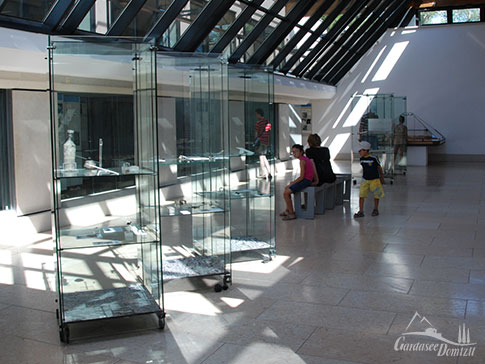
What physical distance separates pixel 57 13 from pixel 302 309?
206 inches

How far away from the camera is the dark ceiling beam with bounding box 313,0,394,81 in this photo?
1841 centimetres

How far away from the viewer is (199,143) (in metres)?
6.03

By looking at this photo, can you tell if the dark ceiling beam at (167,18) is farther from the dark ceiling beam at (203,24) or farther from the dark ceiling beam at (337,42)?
the dark ceiling beam at (337,42)

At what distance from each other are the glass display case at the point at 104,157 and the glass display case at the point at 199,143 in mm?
851

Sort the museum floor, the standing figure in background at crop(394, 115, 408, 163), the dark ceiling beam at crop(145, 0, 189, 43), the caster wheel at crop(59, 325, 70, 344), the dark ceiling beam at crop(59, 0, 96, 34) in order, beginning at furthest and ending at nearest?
the standing figure in background at crop(394, 115, 408, 163)
the dark ceiling beam at crop(145, 0, 189, 43)
the dark ceiling beam at crop(59, 0, 96, 34)
the caster wheel at crop(59, 325, 70, 344)
the museum floor

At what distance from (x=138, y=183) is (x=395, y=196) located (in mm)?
8054

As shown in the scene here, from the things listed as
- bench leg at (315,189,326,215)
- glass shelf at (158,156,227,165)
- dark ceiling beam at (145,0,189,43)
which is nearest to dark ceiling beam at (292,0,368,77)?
dark ceiling beam at (145,0,189,43)

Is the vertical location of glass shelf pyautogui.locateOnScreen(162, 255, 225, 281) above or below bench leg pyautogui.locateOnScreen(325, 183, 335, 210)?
→ below

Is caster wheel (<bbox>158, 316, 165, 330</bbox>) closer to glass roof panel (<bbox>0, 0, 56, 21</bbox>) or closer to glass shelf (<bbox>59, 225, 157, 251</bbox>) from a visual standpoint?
glass shelf (<bbox>59, 225, 157, 251</bbox>)

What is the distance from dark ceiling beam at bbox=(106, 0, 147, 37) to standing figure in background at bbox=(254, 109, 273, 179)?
286 cm

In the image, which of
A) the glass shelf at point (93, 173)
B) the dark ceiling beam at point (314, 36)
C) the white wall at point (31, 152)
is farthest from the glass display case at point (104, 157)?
the dark ceiling beam at point (314, 36)

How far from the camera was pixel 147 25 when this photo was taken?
958cm

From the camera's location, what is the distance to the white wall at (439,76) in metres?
21.1

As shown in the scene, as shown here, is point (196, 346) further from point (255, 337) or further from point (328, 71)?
point (328, 71)
